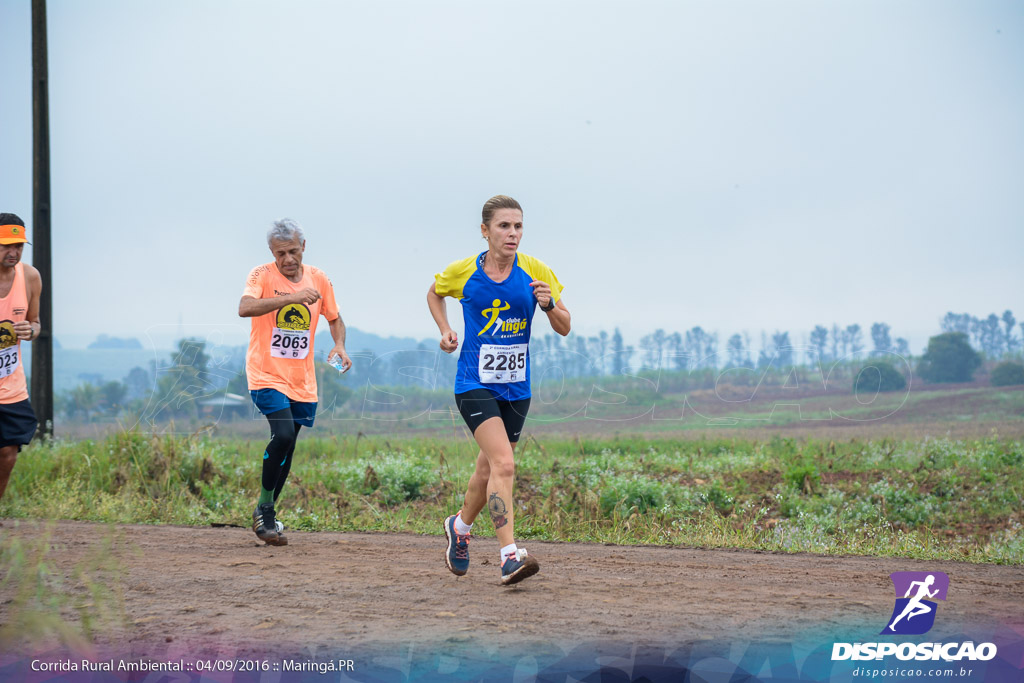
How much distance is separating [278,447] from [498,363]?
8.57ft

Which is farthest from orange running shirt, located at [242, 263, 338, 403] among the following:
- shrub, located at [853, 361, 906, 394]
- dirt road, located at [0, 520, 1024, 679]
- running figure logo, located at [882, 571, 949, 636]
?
shrub, located at [853, 361, 906, 394]

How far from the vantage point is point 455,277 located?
5754 mm

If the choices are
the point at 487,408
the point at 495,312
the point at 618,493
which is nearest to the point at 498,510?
the point at 487,408

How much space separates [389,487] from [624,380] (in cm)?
832

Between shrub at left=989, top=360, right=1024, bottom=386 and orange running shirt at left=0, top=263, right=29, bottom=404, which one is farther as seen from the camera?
shrub at left=989, top=360, right=1024, bottom=386

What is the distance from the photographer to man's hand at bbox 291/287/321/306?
698cm

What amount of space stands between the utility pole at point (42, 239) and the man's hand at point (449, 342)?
9.91 m

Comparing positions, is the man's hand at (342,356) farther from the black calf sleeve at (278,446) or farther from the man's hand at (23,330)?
the man's hand at (23,330)

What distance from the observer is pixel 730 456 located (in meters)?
13.5

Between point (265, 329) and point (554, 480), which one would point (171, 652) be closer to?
point (265, 329)

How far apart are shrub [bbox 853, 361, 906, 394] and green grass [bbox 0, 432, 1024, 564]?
6948mm

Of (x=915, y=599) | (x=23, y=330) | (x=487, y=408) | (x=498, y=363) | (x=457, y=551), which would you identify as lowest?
(x=915, y=599)

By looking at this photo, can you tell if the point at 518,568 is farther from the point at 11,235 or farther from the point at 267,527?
the point at 11,235

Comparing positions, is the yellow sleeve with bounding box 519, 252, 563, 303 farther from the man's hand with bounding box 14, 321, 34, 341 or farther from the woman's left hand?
the man's hand with bounding box 14, 321, 34, 341
